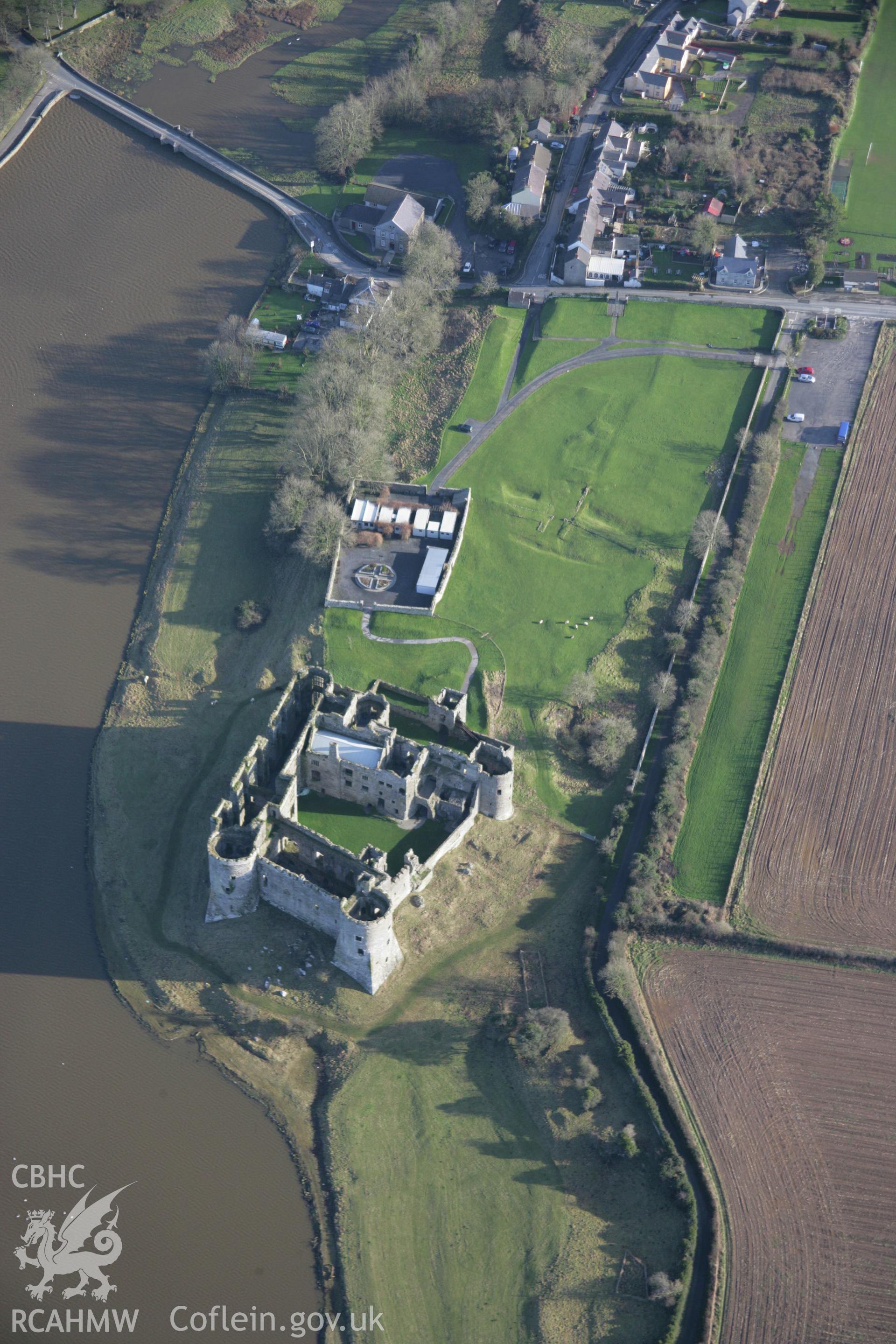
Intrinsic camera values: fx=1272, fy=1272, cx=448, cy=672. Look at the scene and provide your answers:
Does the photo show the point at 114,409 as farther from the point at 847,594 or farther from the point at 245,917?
the point at 847,594

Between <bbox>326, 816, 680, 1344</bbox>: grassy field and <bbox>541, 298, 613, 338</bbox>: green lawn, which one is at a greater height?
<bbox>541, 298, 613, 338</bbox>: green lawn

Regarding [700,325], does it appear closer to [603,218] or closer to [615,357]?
[615,357]

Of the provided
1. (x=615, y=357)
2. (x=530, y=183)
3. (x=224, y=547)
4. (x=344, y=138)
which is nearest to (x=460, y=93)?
(x=344, y=138)

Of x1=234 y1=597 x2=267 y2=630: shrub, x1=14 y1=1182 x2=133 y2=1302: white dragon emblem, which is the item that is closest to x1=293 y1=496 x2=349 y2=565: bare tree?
A: x1=234 y1=597 x2=267 y2=630: shrub

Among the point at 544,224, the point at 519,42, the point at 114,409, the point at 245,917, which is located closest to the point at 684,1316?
the point at 245,917

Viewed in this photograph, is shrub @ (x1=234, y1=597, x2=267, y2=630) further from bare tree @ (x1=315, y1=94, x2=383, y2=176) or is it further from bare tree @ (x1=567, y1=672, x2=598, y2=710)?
bare tree @ (x1=315, y1=94, x2=383, y2=176)

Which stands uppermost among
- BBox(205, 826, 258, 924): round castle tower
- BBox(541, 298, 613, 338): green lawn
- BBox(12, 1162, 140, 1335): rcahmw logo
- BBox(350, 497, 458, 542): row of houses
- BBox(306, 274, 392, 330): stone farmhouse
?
BBox(541, 298, 613, 338): green lawn

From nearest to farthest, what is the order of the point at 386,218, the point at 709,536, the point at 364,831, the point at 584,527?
the point at 364,831
the point at 709,536
the point at 584,527
the point at 386,218
